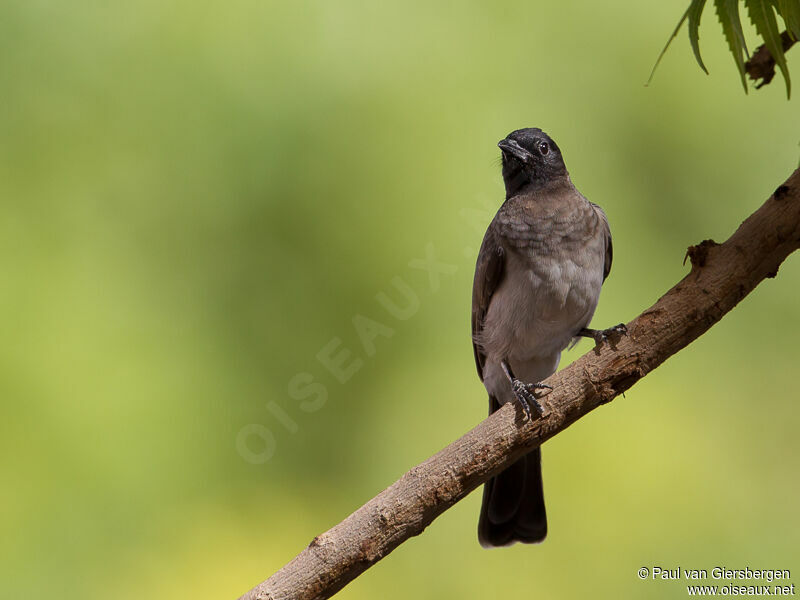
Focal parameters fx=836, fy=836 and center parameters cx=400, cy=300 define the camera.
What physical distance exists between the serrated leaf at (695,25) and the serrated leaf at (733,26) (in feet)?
0.10

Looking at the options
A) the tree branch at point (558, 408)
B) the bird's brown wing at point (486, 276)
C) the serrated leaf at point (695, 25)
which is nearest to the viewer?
the serrated leaf at point (695, 25)

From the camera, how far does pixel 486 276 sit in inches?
93.3

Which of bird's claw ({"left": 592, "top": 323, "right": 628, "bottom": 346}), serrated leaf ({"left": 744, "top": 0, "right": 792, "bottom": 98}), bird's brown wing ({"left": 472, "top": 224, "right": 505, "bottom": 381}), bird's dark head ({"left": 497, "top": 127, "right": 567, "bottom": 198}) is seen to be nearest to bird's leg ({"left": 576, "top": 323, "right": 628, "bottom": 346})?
bird's claw ({"left": 592, "top": 323, "right": 628, "bottom": 346})

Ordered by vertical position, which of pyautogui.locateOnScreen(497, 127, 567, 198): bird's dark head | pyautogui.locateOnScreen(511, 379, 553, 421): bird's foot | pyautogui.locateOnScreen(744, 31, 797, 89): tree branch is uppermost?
pyautogui.locateOnScreen(497, 127, 567, 198): bird's dark head

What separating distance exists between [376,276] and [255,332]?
21.2 inches

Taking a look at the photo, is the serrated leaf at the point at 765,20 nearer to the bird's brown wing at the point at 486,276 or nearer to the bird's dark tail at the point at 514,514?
the bird's brown wing at the point at 486,276

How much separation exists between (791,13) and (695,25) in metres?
0.16

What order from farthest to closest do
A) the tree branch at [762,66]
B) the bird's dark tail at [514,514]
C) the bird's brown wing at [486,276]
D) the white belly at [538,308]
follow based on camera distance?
the bird's dark tail at [514,514]
the bird's brown wing at [486,276]
the white belly at [538,308]
the tree branch at [762,66]

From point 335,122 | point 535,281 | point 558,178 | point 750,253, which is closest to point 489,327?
point 535,281

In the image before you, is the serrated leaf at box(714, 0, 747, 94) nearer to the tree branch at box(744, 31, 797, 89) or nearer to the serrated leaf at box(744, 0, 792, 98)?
the serrated leaf at box(744, 0, 792, 98)

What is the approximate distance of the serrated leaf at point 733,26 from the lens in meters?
1.29

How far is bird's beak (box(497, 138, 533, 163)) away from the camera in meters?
2.27

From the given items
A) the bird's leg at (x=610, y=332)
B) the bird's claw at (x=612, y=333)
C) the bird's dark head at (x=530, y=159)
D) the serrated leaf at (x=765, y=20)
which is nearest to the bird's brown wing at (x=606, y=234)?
the bird's dark head at (x=530, y=159)

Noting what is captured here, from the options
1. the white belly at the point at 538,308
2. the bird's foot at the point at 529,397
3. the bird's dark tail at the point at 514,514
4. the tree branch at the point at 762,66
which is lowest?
the bird's dark tail at the point at 514,514
